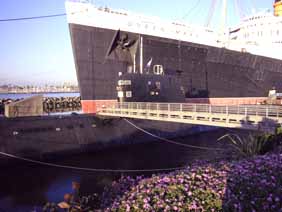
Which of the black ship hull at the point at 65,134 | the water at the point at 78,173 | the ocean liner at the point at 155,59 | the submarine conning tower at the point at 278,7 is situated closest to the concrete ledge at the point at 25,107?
the black ship hull at the point at 65,134

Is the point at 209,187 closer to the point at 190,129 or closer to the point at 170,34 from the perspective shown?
the point at 190,129

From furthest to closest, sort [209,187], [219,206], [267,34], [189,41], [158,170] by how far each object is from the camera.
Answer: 1. [267,34]
2. [189,41]
3. [158,170]
4. [209,187]
5. [219,206]

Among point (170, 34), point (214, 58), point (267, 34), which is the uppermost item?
point (267, 34)

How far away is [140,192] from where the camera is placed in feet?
14.8

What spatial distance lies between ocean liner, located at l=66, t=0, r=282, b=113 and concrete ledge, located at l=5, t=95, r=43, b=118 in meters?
4.55

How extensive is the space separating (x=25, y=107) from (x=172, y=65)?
17591 millimetres

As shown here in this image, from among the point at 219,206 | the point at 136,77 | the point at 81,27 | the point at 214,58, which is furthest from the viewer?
the point at 214,58

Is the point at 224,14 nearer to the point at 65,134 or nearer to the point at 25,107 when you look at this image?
the point at 65,134

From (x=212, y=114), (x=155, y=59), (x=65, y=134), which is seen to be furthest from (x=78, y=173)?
(x=155, y=59)

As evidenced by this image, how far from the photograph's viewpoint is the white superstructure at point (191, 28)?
952 inches

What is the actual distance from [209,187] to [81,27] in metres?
23.2

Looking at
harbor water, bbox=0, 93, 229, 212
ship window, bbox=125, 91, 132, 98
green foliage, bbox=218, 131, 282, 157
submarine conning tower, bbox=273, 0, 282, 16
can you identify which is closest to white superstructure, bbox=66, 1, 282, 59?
submarine conning tower, bbox=273, 0, 282, 16

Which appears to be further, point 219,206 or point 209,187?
point 209,187

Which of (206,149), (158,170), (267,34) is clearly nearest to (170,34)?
(206,149)
